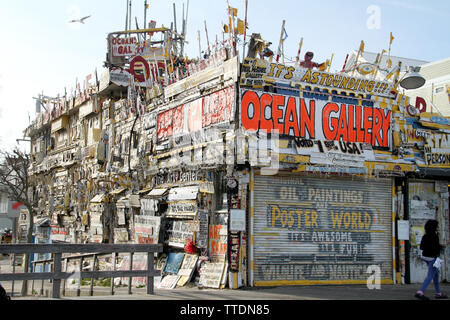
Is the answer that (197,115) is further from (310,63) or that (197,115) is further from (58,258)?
(58,258)

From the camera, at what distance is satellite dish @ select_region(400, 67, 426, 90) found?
16.4m

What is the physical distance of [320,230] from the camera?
15102 mm

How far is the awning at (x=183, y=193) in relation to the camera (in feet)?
49.1

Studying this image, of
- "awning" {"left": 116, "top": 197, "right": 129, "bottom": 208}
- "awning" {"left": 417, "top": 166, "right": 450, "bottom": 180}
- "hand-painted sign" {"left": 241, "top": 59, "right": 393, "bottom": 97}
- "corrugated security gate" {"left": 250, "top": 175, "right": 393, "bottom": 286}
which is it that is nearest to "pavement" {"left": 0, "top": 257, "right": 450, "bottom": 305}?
"corrugated security gate" {"left": 250, "top": 175, "right": 393, "bottom": 286}

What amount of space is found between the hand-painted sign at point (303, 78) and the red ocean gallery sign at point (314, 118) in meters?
0.46

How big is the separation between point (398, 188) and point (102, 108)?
47.6ft

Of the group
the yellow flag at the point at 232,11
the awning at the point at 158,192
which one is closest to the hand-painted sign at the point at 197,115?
the awning at the point at 158,192

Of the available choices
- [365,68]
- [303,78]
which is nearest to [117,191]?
[303,78]

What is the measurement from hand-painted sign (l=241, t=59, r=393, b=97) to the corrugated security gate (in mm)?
2796

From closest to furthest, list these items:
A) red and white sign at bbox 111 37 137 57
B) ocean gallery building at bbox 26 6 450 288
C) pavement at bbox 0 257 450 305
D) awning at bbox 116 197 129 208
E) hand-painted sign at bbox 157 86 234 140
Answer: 1. pavement at bbox 0 257 450 305
2. ocean gallery building at bbox 26 6 450 288
3. hand-painted sign at bbox 157 86 234 140
4. awning at bbox 116 197 129 208
5. red and white sign at bbox 111 37 137 57

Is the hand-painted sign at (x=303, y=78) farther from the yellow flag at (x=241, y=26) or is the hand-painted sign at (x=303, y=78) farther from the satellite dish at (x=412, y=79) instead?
the yellow flag at (x=241, y=26)

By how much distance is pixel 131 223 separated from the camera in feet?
Answer: 65.1

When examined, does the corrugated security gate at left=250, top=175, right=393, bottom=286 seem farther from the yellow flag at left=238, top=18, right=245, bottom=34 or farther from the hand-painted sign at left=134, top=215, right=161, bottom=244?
the yellow flag at left=238, top=18, right=245, bottom=34

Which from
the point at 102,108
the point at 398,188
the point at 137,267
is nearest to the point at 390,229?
the point at 398,188
